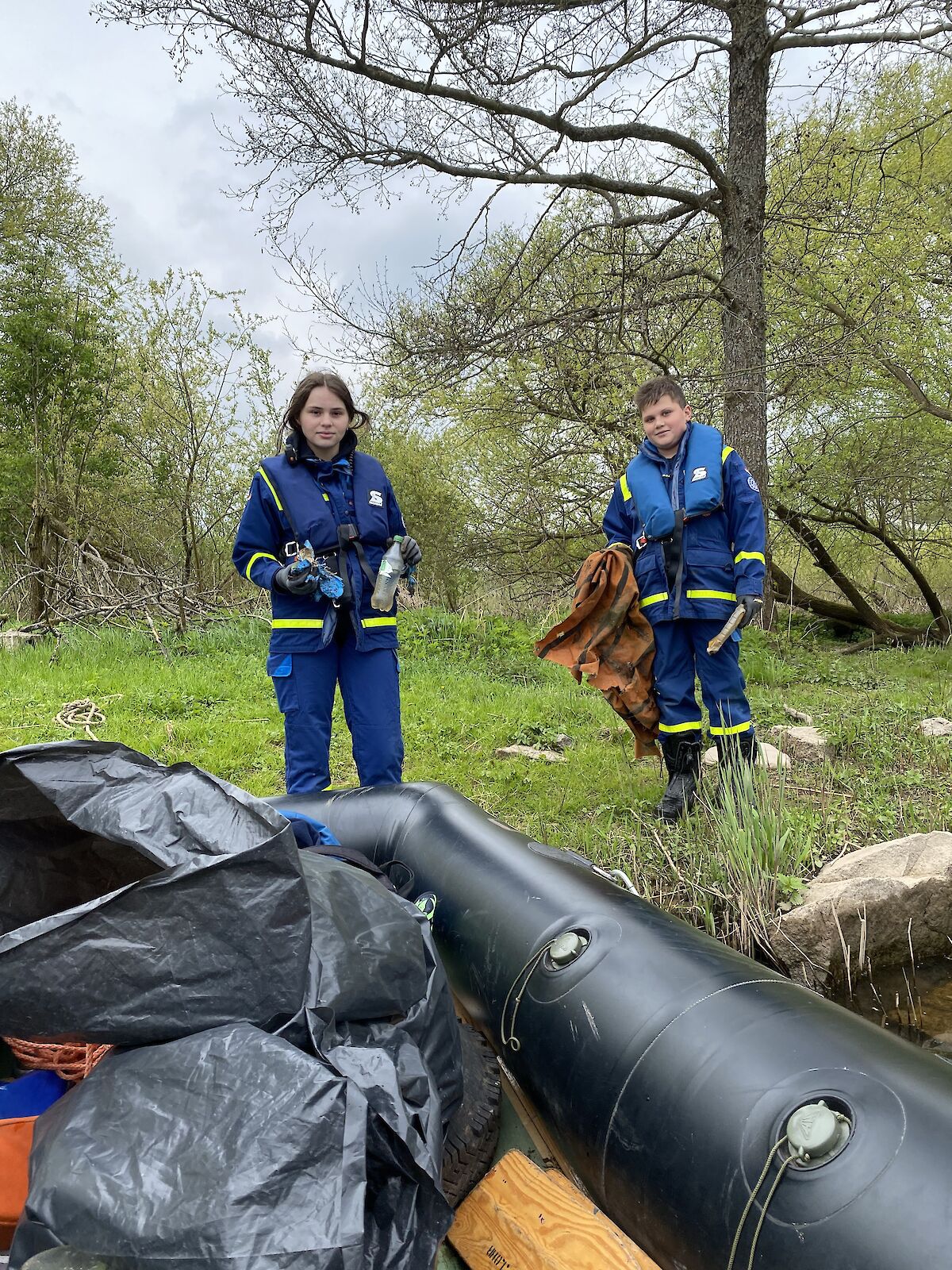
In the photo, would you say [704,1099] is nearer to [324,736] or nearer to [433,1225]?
[433,1225]

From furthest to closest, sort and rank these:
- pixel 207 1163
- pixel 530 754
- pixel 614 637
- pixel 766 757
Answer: pixel 530 754, pixel 766 757, pixel 614 637, pixel 207 1163

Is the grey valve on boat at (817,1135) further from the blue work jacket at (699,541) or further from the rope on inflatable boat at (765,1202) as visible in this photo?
the blue work jacket at (699,541)

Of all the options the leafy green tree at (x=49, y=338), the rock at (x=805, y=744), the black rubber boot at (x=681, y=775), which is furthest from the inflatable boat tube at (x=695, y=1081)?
the leafy green tree at (x=49, y=338)

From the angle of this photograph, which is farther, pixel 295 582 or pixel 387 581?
pixel 387 581

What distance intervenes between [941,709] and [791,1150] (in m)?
5.37

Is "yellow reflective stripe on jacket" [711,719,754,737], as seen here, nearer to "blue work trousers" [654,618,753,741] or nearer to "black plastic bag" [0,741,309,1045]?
"blue work trousers" [654,618,753,741]

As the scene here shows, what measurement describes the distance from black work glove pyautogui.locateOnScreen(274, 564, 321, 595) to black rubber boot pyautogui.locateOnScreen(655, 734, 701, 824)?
1.80 meters

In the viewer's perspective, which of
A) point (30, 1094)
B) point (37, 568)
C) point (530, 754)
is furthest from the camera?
point (37, 568)

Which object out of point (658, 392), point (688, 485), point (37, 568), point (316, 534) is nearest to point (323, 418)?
point (316, 534)

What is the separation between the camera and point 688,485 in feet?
11.8

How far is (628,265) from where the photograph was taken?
7.20 meters

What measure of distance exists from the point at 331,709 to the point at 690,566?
1665 millimetres

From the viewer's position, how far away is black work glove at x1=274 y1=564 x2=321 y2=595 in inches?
123

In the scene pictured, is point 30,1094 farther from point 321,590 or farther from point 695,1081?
point 321,590
